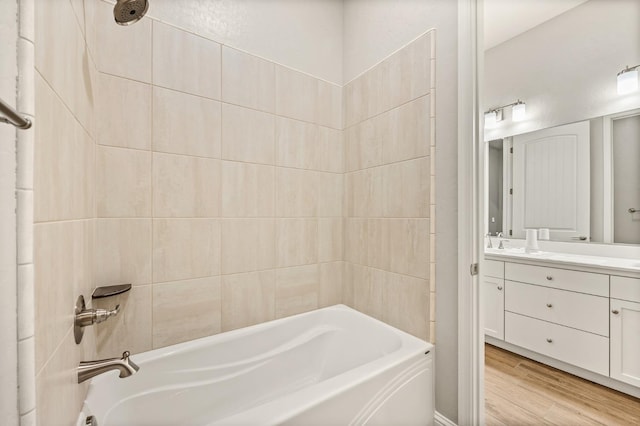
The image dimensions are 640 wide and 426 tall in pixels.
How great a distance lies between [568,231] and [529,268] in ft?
1.83

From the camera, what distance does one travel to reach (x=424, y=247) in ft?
4.88

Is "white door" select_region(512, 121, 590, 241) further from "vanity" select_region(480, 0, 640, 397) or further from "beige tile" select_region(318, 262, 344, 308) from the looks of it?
"beige tile" select_region(318, 262, 344, 308)

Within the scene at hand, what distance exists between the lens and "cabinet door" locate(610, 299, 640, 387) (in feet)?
5.70

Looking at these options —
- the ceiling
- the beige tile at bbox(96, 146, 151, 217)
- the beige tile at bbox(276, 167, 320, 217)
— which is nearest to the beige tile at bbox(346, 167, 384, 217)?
the beige tile at bbox(276, 167, 320, 217)

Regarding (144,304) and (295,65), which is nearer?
(144,304)

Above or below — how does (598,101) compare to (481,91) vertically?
above

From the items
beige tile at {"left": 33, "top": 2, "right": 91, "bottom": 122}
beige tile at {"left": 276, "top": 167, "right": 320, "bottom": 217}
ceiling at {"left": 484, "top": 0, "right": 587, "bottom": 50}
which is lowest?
beige tile at {"left": 276, "top": 167, "right": 320, "bottom": 217}

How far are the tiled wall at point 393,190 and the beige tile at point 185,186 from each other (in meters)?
0.92

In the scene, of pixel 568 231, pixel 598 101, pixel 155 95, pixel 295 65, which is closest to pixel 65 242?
pixel 155 95

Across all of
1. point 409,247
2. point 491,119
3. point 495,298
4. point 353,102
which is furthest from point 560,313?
point 353,102

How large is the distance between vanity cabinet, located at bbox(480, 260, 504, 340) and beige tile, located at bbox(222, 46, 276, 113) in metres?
2.23

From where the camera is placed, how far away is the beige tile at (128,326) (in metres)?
1.25

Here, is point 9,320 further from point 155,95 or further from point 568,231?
point 568,231

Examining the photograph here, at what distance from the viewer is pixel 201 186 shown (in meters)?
1.47
